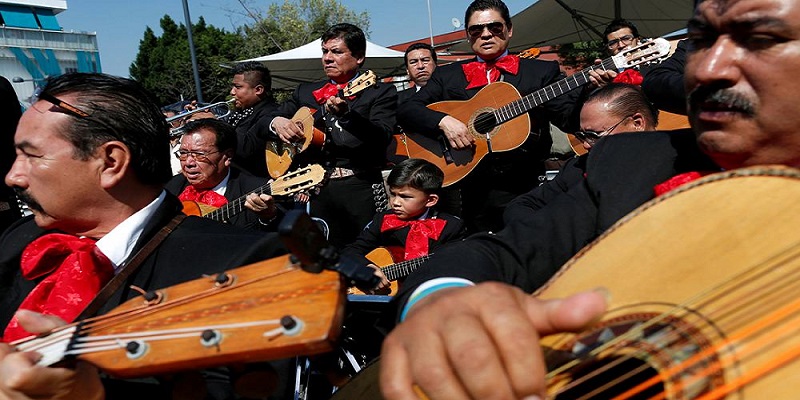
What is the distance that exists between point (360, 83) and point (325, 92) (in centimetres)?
51

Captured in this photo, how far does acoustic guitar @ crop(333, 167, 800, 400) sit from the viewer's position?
917mm

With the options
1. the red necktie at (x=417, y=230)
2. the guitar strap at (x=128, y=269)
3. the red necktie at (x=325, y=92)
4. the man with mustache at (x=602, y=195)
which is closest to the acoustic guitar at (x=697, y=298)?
the man with mustache at (x=602, y=195)

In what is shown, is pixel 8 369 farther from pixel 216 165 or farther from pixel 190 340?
pixel 216 165

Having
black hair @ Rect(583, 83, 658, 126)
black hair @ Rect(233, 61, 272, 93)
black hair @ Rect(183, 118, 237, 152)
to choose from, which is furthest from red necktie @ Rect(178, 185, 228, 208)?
black hair @ Rect(583, 83, 658, 126)

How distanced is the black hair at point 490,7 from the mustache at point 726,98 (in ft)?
12.7

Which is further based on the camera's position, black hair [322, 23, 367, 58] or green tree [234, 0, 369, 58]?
green tree [234, 0, 369, 58]

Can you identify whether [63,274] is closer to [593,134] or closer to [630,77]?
[593,134]

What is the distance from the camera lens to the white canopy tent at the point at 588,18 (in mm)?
10258

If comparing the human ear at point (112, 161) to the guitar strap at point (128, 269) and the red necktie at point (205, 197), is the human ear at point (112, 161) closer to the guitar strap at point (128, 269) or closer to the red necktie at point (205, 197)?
the guitar strap at point (128, 269)

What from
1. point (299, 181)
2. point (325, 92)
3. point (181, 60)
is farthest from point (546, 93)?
point (181, 60)

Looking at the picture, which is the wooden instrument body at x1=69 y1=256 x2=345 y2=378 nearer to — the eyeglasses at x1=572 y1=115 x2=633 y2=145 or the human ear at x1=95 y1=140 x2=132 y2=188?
the human ear at x1=95 y1=140 x2=132 y2=188

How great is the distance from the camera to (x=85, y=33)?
34.9m

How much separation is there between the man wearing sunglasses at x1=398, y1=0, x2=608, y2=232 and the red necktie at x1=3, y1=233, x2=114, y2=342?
10.9ft

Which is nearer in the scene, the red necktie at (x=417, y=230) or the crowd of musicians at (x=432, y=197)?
the crowd of musicians at (x=432, y=197)
